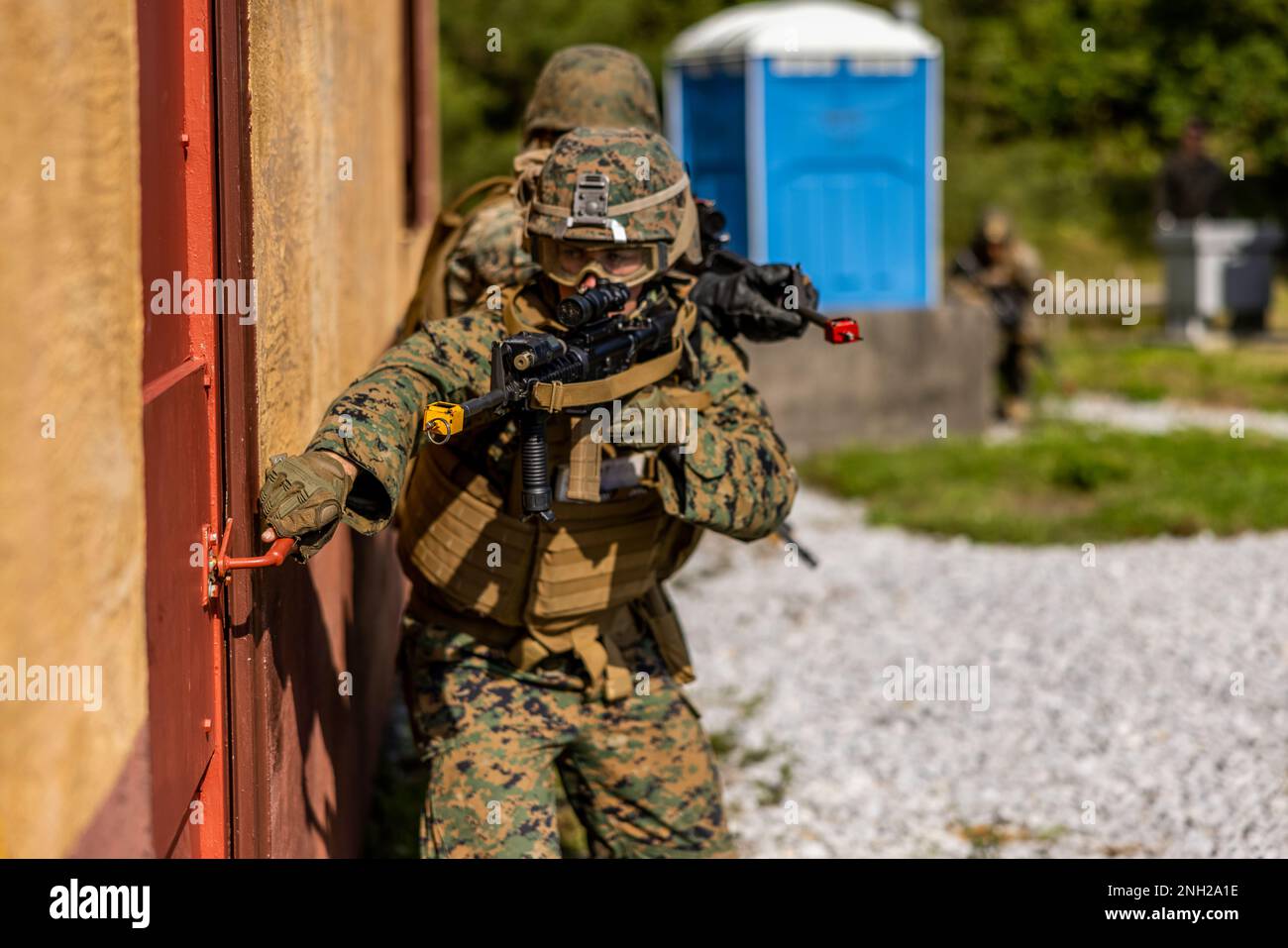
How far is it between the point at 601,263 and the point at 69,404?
155cm

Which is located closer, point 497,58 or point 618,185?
point 618,185

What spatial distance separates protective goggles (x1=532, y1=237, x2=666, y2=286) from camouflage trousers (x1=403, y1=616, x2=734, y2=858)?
0.70 meters

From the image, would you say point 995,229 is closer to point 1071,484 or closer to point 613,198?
point 1071,484

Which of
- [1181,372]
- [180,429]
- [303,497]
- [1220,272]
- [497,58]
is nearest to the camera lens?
[180,429]

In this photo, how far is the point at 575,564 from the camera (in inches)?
127

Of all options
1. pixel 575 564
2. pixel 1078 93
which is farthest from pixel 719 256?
pixel 1078 93

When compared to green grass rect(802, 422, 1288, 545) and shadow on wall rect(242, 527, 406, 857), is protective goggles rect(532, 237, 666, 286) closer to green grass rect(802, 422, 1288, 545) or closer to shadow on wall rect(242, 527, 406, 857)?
shadow on wall rect(242, 527, 406, 857)

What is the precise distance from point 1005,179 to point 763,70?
10.3 meters

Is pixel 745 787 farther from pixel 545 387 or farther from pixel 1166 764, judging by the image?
pixel 545 387

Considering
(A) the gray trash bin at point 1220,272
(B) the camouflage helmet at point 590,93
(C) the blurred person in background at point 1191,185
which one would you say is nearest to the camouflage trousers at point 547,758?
(B) the camouflage helmet at point 590,93

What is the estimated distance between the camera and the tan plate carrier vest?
3.21 m

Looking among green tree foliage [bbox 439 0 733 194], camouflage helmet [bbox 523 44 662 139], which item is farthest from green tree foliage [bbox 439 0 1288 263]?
camouflage helmet [bbox 523 44 662 139]
